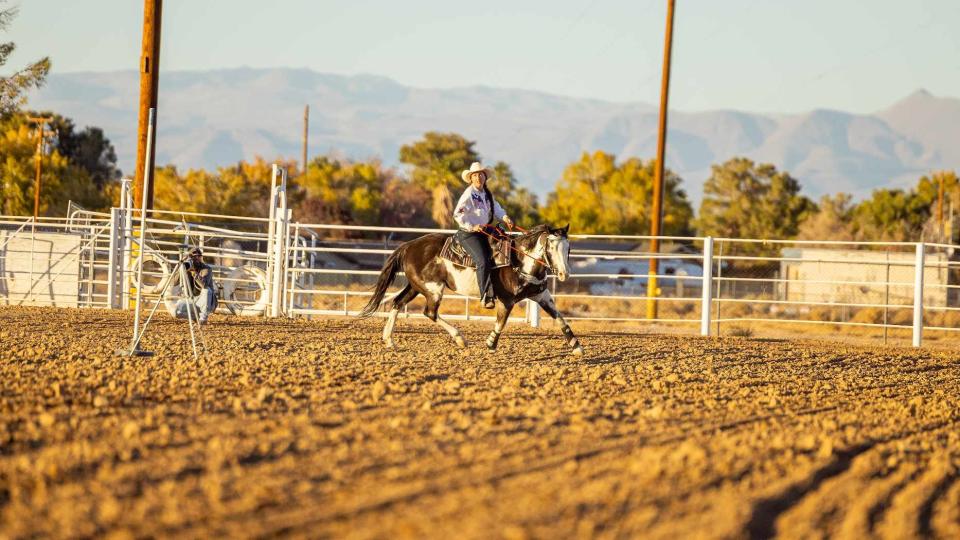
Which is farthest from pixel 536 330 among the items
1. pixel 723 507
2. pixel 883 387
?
pixel 723 507

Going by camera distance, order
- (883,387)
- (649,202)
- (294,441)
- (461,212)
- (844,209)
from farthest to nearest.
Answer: (844,209)
(649,202)
(461,212)
(883,387)
(294,441)

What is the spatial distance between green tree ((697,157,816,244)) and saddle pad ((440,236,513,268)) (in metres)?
62.1

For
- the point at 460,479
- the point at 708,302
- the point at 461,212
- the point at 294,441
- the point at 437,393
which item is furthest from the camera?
the point at 708,302

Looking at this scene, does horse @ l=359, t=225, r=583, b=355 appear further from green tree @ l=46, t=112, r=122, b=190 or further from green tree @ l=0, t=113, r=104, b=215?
green tree @ l=46, t=112, r=122, b=190

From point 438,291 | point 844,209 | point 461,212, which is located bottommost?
point 438,291

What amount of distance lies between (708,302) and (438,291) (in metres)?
6.54

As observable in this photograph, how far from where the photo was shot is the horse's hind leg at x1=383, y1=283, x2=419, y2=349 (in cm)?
1379

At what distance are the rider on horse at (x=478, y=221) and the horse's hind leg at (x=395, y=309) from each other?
979 mm

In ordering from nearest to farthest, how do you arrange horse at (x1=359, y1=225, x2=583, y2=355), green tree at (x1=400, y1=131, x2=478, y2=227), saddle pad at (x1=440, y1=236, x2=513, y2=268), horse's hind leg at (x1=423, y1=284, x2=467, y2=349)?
horse at (x1=359, y1=225, x2=583, y2=355), saddle pad at (x1=440, y1=236, x2=513, y2=268), horse's hind leg at (x1=423, y1=284, x2=467, y2=349), green tree at (x1=400, y1=131, x2=478, y2=227)

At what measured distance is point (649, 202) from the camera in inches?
2537

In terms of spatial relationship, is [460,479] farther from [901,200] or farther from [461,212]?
[901,200]

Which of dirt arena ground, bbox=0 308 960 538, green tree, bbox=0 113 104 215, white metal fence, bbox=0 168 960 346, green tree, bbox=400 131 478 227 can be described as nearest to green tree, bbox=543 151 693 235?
green tree, bbox=400 131 478 227

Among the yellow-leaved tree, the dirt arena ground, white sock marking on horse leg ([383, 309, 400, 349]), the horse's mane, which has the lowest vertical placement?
the dirt arena ground

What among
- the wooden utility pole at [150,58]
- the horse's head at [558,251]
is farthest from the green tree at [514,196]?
the horse's head at [558,251]
